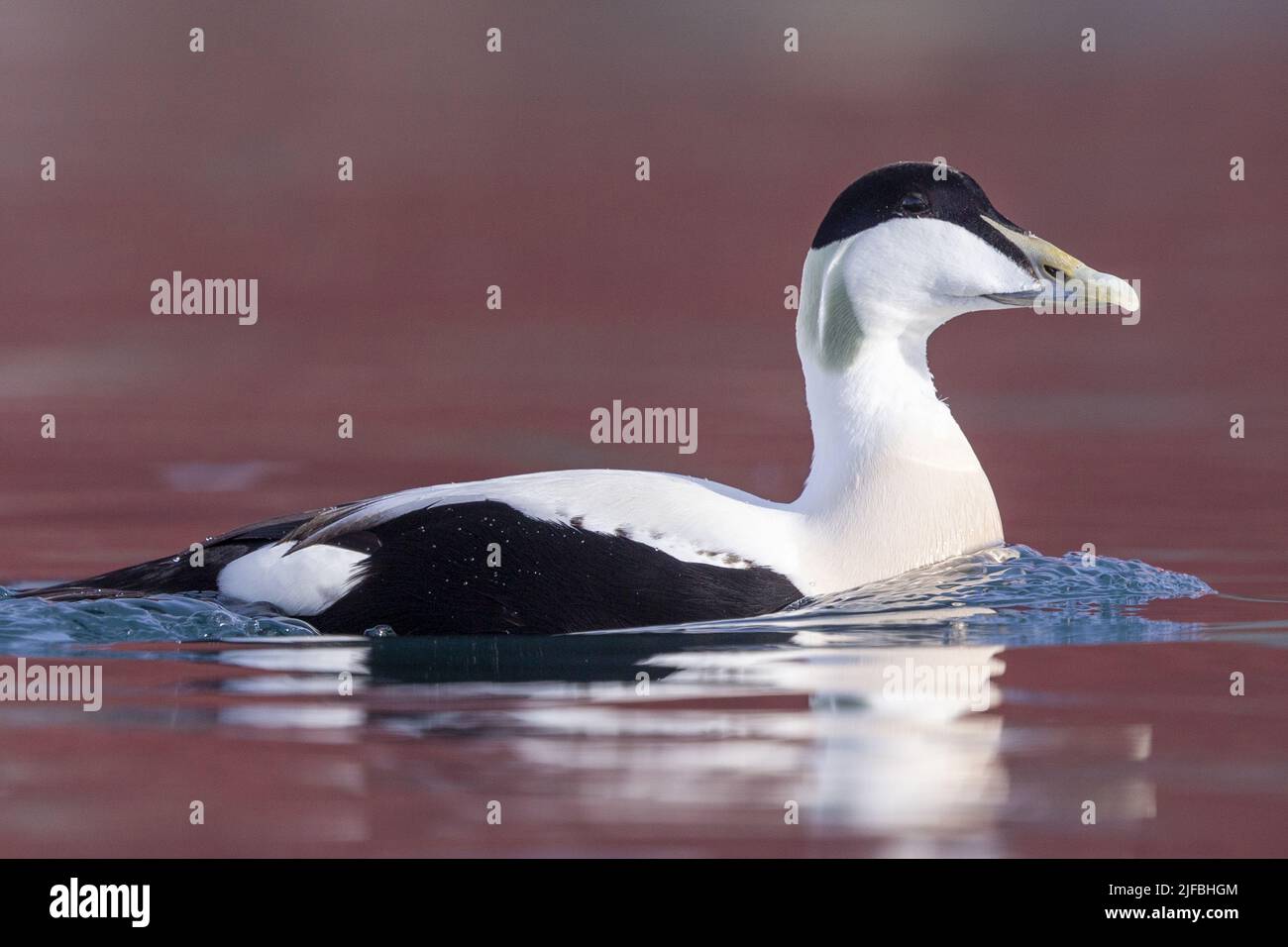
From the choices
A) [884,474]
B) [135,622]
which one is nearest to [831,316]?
[884,474]

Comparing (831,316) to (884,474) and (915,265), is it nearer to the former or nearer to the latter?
(915,265)

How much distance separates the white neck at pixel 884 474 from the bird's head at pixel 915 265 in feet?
0.13

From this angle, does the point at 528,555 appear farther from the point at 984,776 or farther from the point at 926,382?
the point at 984,776

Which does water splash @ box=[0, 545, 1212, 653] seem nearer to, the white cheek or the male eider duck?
the male eider duck

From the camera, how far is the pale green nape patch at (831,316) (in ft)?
16.5

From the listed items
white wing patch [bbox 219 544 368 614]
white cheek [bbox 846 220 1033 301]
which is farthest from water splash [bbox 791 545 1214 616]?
white wing patch [bbox 219 544 368 614]

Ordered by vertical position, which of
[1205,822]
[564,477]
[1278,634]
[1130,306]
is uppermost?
[1130,306]

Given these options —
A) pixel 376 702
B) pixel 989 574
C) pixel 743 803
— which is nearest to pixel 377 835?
pixel 743 803

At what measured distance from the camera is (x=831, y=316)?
505 cm

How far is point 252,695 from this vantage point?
4.09 metres

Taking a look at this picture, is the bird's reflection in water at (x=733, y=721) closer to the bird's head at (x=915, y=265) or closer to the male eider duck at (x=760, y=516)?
the male eider duck at (x=760, y=516)

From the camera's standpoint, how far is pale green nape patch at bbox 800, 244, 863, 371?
504 cm

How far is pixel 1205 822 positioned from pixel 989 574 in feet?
6.64

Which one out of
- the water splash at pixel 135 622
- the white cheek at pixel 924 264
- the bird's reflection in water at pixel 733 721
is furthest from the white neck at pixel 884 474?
the water splash at pixel 135 622
